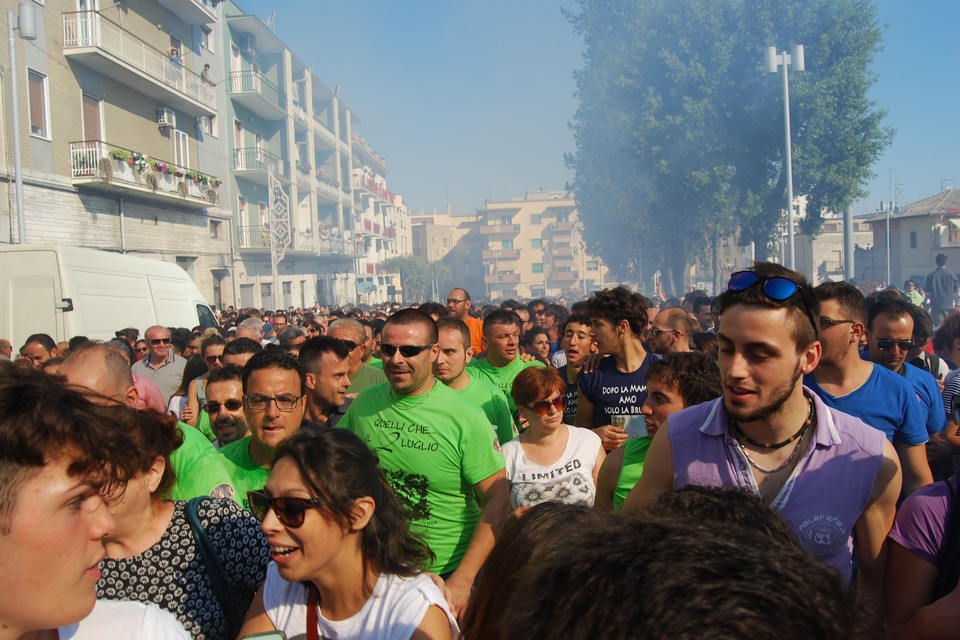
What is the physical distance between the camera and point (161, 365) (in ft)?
28.5

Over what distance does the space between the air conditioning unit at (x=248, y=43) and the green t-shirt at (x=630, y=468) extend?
35154 millimetres

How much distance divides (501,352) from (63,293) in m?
7.31

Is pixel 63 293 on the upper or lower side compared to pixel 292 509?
upper

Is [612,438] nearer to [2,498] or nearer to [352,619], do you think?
[352,619]

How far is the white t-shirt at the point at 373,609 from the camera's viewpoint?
2.25 metres

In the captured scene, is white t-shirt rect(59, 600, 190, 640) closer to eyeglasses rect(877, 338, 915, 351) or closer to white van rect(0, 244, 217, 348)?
eyeglasses rect(877, 338, 915, 351)

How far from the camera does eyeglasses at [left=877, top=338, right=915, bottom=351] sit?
500 cm

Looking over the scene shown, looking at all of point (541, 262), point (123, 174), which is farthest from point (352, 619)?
point (541, 262)

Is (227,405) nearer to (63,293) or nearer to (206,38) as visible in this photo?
(63,293)

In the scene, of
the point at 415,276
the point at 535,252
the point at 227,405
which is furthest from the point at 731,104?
the point at 535,252

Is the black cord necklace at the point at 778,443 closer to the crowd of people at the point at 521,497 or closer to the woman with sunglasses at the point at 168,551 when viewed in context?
the crowd of people at the point at 521,497

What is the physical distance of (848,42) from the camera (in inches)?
1008

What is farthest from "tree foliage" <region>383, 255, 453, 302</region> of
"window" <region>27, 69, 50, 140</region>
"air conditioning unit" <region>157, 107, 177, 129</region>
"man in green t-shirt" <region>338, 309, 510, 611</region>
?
"man in green t-shirt" <region>338, 309, 510, 611</region>

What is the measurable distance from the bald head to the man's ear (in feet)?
5.55
